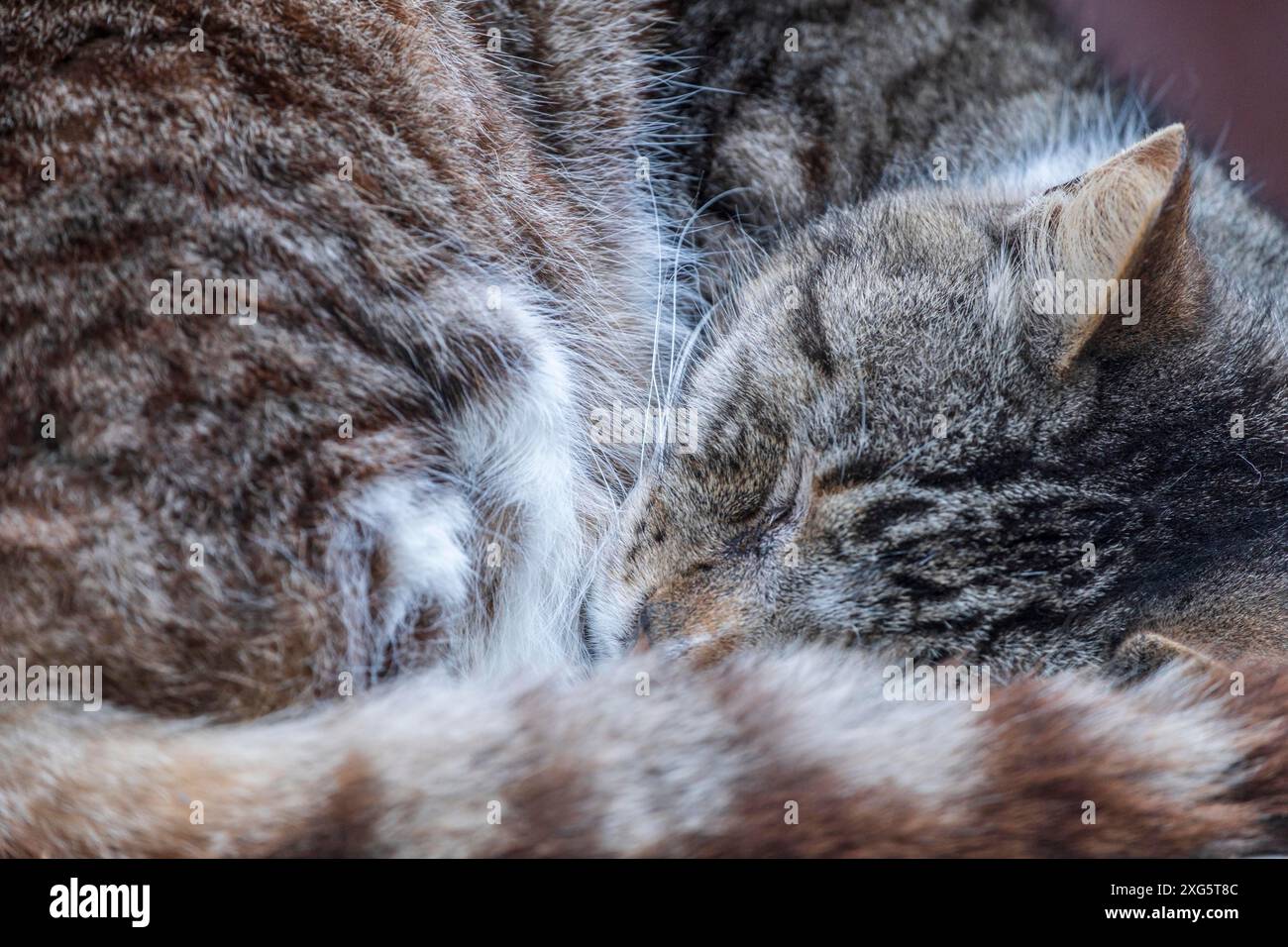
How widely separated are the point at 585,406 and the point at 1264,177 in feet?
5.25

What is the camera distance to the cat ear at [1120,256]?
4.14ft

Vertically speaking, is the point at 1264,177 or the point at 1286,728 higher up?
the point at 1264,177

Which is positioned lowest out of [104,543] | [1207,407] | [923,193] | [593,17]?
[104,543]

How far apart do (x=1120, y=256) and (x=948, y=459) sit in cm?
32

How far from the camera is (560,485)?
4.90ft

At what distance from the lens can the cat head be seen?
1305mm

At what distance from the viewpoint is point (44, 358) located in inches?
45.9

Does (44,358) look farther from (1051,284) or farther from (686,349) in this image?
(1051,284)

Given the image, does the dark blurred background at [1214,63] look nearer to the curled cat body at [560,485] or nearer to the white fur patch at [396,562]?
the curled cat body at [560,485]

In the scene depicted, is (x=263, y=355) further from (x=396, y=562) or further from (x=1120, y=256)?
(x=1120, y=256)

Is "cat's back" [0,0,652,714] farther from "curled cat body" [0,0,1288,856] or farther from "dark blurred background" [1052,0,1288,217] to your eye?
"dark blurred background" [1052,0,1288,217]

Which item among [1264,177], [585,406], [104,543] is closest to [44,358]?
[104,543]

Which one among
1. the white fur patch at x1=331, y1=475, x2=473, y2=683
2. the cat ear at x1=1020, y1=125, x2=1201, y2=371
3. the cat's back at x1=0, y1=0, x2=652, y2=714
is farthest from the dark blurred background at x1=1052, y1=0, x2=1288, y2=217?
the white fur patch at x1=331, y1=475, x2=473, y2=683
